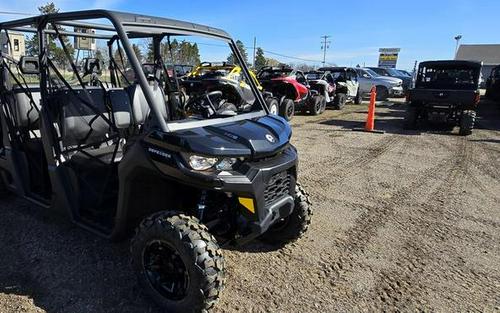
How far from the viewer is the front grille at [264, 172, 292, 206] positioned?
112 inches

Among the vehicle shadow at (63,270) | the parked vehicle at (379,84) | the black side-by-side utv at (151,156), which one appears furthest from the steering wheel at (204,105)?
the parked vehicle at (379,84)

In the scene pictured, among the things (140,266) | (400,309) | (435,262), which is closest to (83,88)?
(140,266)

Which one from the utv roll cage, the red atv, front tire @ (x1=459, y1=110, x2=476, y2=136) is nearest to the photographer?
the utv roll cage

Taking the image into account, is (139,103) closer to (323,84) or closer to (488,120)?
(323,84)

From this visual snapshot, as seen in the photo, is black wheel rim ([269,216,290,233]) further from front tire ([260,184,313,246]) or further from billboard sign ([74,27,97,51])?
billboard sign ([74,27,97,51])

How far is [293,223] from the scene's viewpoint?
3.63 meters

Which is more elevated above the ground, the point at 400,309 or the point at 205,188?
the point at 205,188

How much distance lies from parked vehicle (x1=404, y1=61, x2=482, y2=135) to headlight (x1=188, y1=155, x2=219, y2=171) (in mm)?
9871

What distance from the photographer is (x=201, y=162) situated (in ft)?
8.44

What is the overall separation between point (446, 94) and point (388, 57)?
1437 inches

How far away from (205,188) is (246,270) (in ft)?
3.69

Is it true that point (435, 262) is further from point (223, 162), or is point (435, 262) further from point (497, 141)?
point (497, 141)

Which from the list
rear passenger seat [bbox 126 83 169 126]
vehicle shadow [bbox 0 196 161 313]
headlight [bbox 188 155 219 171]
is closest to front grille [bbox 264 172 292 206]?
headlight [bbox 188 155 219 171]

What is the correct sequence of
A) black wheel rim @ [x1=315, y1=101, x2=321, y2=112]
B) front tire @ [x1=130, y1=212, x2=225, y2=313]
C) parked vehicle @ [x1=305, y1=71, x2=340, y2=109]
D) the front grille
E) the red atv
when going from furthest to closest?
parked vehicle @ [x1=305, y1=71, x2=340, y2=109], black wheel rim @ [x1=315, y1=101, x2=321, y2=112], the red atv, the front grille, front tire @ [x1=130, y1=212, x2=225, y2=313]
